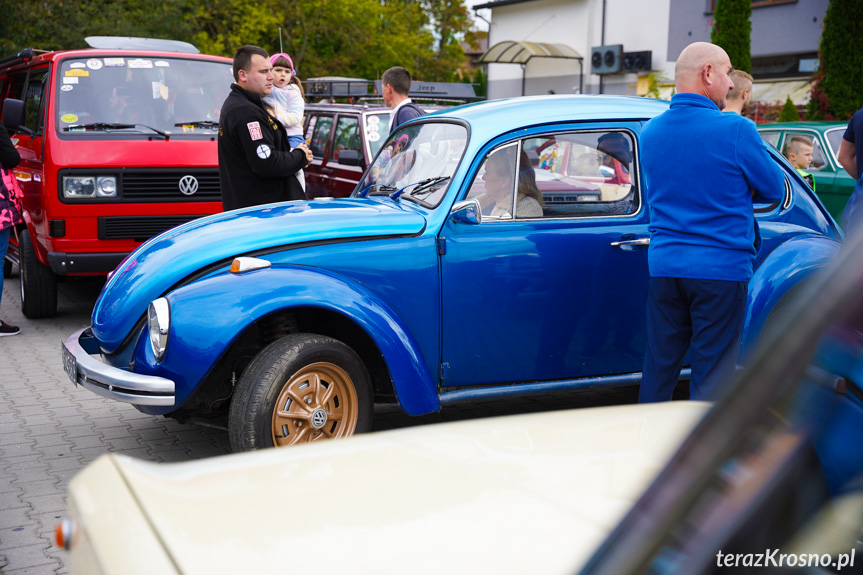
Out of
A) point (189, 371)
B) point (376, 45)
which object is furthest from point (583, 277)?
point (376, 45)

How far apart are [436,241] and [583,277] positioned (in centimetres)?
81

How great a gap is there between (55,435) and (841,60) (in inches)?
653

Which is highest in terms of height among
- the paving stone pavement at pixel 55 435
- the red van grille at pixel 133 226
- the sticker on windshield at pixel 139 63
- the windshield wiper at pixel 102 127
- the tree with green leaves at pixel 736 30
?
the tree with green leaves at pixel 736 30

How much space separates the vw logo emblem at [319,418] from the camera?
3.99 metres

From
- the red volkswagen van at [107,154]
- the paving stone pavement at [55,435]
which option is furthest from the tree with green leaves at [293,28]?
the paving stone pavement at [55,435]

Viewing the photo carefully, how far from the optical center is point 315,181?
10516mm

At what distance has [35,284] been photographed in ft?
26.0

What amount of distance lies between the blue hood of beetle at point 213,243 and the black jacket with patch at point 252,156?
1.26 m

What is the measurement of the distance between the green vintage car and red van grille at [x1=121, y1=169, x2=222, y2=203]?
725 centimetres

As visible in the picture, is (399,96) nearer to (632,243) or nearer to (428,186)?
(428,186)

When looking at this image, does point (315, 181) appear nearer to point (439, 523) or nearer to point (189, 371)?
point (189, 371)

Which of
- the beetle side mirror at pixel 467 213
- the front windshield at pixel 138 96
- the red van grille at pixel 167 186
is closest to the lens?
the beetle side mirror at pixel 467 213

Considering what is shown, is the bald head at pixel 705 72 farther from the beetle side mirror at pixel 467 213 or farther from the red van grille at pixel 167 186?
the red van grille at pixel 167 186

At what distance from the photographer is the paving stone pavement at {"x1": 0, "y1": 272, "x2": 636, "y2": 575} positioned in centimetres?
370
